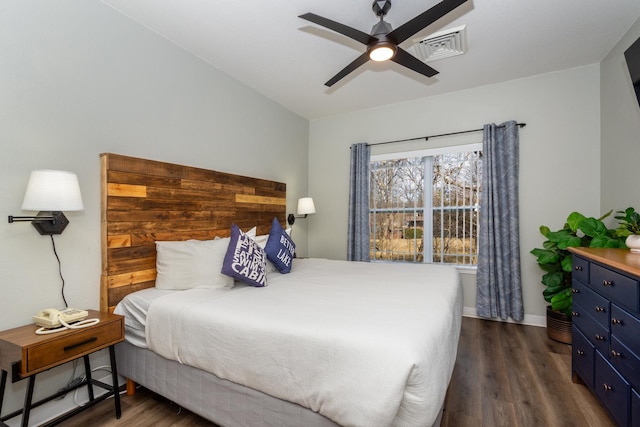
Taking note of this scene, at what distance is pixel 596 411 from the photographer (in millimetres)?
1900

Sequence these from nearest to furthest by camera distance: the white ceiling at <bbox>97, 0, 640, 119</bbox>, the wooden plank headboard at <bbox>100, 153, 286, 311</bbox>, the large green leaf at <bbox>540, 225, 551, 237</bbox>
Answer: the wooden plank headboard at <bbox>100, 153, 286, 311</bbox>
the white ceiling at <bbox>97, 0, 640, 119</bbox>
the large green leaf at <bbox>540, 225, 551, 237</bbox>

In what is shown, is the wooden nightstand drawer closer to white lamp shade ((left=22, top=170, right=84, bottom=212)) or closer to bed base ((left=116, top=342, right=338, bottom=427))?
bed base ((left=116, top=342, right=338, bottom=427))

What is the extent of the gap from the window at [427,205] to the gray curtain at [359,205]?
0.17 m

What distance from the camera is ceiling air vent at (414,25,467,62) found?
255 cm

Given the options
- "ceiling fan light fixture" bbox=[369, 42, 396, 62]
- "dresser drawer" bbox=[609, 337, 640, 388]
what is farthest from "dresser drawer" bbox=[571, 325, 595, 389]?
"ceiling fan light fixture" bbox=[369, 42, 396, 62]

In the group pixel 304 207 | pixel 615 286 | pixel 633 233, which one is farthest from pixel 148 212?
pixel 633 233

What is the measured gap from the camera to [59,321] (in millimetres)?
1656

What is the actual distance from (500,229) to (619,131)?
4.45ft

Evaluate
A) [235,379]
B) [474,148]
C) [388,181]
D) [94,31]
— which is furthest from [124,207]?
[474,148]

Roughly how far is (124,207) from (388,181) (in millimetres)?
3244

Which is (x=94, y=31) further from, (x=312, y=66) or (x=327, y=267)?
(x=327, y=267)

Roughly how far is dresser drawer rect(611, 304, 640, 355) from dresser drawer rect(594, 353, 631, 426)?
209 mm

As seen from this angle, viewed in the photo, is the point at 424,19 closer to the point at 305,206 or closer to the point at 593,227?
the point at 593,227

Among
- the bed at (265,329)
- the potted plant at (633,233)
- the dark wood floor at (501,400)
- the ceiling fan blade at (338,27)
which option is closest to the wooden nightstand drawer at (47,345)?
the bed at (265,329)
